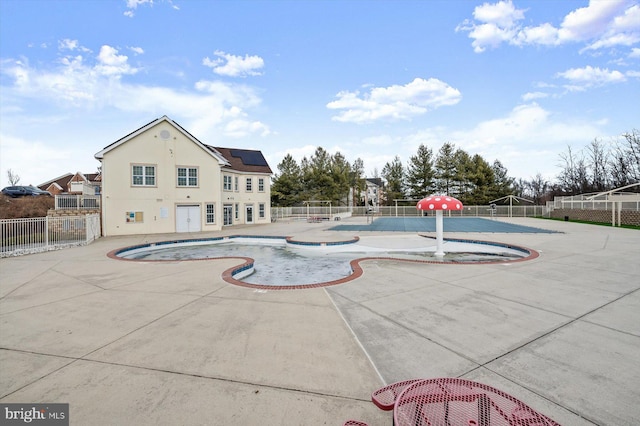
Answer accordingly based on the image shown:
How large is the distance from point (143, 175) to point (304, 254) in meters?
14.5

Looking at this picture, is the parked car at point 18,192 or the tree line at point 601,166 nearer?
the parked car at point 18,192

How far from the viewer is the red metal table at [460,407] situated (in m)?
2.16

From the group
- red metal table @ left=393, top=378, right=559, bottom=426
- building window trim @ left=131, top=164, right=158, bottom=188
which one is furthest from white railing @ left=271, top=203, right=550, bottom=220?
red metal table @ left=393, top=378, right=559, bottom=426

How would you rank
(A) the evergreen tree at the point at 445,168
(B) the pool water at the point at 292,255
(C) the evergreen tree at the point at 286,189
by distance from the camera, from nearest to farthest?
(B) the pool water at the point at 292,255 → (A) the evergreen tree at the point at 445,168 → (C) the evergreen tree at the point at 286,189

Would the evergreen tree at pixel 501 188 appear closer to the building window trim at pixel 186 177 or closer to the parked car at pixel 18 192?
the building window trim at pixel 186 177

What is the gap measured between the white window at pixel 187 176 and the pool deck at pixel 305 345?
15.3 meters

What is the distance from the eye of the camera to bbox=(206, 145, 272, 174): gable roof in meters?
29.6

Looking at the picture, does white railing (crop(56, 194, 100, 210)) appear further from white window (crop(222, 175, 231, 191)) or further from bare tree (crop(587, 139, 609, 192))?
bare tree (crop(587, 139, 609, 192))

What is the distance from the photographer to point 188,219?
22094 mm

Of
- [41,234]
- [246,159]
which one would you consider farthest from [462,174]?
[41,234]

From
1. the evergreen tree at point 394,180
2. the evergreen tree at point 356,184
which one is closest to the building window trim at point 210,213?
the evergreen tree at point 394,180

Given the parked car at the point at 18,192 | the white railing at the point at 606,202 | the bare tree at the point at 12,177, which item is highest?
the bare tree at the point at 12,177

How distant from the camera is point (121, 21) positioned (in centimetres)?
1412

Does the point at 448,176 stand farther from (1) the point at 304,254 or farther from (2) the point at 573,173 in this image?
(1) the point at 304,254
